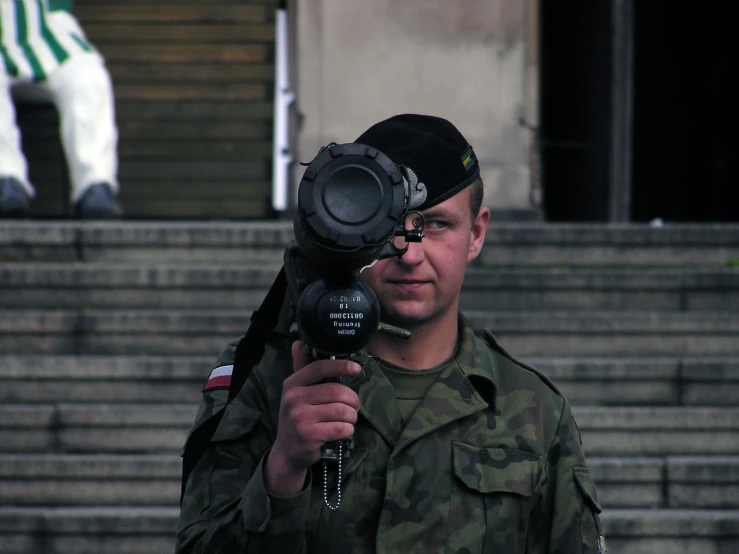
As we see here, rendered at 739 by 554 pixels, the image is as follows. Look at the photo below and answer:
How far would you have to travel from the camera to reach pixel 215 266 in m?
6.23

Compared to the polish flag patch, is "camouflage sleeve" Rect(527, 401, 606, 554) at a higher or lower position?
lower

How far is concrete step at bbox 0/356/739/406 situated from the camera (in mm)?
5539

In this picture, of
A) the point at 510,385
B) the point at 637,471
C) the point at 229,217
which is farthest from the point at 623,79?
the point at 510,385

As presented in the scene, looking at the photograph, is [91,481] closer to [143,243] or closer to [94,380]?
[94,380]

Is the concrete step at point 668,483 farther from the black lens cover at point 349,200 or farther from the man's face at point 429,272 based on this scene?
the black lens cover at point 349,200

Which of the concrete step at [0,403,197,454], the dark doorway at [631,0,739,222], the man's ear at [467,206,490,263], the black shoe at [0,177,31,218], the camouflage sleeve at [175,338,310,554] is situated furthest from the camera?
the dark doorway at [631,0,739,222]

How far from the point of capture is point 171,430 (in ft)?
17.5

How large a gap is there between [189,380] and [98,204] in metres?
2.03

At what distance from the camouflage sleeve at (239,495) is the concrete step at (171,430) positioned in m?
2.96

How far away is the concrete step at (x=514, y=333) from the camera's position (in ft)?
19.0

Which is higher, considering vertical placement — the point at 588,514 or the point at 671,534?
the point at 588,514

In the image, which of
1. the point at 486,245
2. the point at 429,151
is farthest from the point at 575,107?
the point at 429,151

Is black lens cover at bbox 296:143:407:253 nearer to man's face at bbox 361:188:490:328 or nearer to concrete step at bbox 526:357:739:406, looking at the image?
man's face at bbox 361:188:490:328

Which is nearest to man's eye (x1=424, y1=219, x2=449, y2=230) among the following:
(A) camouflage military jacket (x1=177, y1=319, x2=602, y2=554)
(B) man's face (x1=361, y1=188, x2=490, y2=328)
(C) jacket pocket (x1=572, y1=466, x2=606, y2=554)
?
(B) man's face (x1=361, y1=188, x2=490, y2=328)
